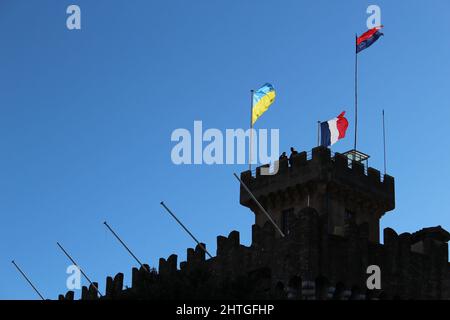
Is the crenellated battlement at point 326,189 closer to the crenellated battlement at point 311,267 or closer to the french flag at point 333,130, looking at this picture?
the french flag at point 333,130

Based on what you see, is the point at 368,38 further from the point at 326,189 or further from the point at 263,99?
the point at 326,189

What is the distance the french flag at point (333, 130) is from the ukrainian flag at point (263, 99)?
379cm

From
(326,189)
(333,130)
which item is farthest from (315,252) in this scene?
(333,130)

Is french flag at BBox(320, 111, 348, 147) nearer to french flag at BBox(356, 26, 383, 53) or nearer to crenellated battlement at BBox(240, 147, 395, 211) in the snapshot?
crenellated battlement at BBox(240, 147, 395, 211)

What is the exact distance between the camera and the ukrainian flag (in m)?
67.4

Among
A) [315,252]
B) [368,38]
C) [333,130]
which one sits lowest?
[315,252]

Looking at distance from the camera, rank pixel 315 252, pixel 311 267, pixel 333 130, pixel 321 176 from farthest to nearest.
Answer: pixel 333 130 → pixel 321 176 → pixel 315 252 → pixel 311 267

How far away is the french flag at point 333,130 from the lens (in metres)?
65.8

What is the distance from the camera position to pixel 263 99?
6762 centimetres

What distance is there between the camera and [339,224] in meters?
64.2

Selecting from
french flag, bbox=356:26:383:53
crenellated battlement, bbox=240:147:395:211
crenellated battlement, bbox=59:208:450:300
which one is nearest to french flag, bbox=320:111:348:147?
crenellated battlement, bbox=240:147:395:211

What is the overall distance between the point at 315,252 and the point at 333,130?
11.5 m
